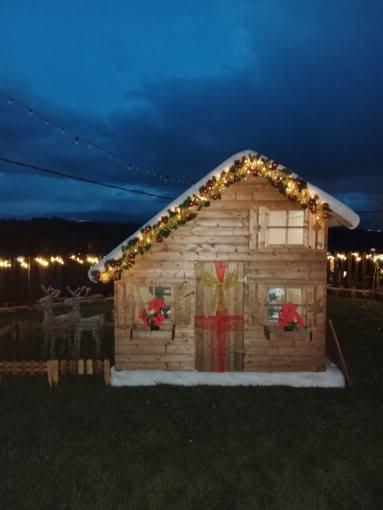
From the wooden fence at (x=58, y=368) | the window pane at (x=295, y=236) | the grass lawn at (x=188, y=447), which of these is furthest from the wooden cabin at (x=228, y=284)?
the grass lawn at (x=188, y=447)

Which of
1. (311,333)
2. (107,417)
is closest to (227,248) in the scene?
(311,333)

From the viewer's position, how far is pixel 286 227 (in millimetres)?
9492

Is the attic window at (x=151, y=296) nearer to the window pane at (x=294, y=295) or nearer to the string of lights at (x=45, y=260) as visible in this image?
the window pane at (x=294, y=295)

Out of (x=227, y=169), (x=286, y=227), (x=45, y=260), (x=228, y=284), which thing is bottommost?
(x=228, y=284)

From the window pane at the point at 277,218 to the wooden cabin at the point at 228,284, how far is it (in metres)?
0.16

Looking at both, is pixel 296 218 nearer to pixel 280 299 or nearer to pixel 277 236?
pixel 277 236

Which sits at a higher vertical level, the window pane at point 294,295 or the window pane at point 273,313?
the window pane at point 294,295

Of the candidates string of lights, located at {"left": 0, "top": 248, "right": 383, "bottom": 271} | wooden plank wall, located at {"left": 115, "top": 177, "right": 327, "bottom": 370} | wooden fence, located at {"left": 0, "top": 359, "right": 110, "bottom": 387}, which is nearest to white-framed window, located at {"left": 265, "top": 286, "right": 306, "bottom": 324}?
wooden plank wall, located at {"left": 115, "top": 177, "right": 327, "bottom": 370}

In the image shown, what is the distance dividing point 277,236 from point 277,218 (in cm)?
45

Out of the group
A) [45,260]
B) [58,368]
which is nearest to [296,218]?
[58,368]

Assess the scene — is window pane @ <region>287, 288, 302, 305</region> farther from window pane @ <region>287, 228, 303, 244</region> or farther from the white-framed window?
window pane @ <region>287, 228, 303, 244</region>

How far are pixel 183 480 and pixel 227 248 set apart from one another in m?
5.11

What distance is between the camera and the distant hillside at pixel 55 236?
24281mm

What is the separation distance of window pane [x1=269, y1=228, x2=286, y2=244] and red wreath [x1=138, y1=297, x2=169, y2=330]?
309 cm
